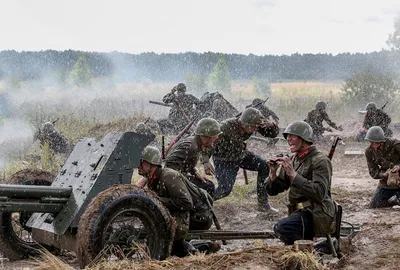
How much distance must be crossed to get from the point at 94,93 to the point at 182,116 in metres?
19.2

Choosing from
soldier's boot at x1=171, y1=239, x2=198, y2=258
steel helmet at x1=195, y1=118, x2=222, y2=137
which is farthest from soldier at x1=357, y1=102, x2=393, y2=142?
soldier's boot at x1=171, y1=239, x2=198, y2=258

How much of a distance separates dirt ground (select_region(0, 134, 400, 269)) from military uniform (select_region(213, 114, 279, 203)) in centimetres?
55

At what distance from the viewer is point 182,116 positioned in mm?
20078

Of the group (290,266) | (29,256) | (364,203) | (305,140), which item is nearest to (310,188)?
(305,140)

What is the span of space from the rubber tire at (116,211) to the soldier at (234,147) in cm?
340

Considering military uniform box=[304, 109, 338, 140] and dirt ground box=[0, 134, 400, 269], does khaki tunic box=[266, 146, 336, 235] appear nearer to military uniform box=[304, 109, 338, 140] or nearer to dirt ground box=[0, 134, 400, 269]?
dirt ground box=[0, 134, 400, 269]

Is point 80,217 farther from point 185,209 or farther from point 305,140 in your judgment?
point 305,140

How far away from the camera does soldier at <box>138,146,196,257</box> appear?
7.36 metres

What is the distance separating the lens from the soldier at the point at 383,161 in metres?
11.1

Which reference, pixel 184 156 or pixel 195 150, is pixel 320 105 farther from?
pixel 184 156

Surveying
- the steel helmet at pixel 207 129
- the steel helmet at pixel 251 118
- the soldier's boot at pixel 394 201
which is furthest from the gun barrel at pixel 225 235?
the soldier's boot at pixel 394 201

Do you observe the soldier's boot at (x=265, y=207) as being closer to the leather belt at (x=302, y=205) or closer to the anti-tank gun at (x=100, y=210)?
the anti-tank gun at (x=100, y=210)

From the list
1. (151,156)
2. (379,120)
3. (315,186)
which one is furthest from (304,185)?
(379,120)

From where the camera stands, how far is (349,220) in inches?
408
